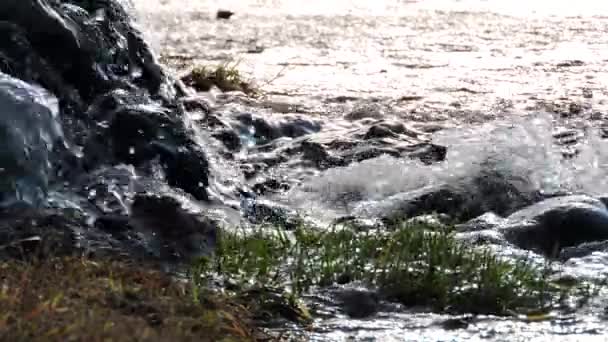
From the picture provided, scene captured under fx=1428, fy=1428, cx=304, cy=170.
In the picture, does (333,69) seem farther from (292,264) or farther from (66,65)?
(292,264)

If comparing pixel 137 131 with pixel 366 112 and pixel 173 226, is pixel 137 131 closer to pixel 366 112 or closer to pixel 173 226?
pixel 173 226

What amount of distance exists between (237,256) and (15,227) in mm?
1059

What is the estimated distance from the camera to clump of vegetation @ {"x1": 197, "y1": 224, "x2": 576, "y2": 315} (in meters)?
6.25

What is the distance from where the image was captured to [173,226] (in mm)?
7520

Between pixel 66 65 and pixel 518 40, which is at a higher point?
pixel 66 65

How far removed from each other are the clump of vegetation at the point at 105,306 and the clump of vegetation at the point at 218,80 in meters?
6.25

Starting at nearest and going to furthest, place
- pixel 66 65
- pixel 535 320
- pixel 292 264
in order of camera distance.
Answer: pixel 535 320
pixel 292 264
pixel 66 65

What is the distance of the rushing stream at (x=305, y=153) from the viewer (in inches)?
280

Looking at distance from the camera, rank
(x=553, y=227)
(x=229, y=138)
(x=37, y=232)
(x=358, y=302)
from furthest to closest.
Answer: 1. (x=229, y=138)
2. (x=553, y=227)
3. (x=37, y=232)
4. (x=358, y=302)

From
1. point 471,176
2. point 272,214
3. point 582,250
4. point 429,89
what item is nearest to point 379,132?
point 471,176

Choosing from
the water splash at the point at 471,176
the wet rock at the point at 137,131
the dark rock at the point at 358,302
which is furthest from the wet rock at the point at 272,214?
the dark rock at the point at 358,302

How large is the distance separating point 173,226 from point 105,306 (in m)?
2.20

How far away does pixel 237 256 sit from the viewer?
266 inches

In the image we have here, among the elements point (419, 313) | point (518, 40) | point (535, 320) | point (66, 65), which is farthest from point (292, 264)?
point (518, 40)
